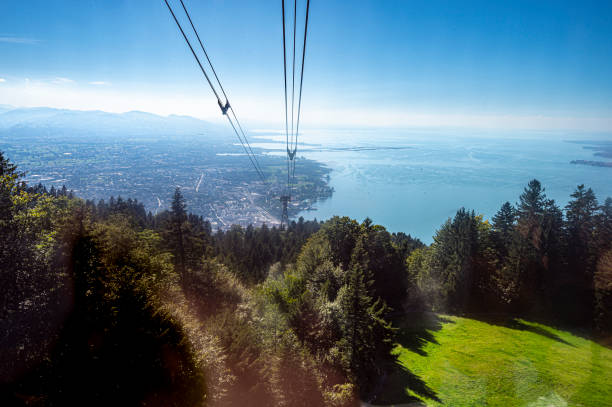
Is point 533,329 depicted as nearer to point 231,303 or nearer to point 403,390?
point 403,390

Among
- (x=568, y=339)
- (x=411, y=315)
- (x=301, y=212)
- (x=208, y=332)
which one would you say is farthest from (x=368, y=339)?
(x=301, y=212)

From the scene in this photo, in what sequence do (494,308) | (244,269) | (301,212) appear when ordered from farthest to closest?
(301,212)
(244,269)
(494,308)

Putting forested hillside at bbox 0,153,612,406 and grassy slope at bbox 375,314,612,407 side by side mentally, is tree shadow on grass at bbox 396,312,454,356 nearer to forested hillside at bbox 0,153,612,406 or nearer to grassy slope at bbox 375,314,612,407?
grassy slope at bbox 375,314,612,407

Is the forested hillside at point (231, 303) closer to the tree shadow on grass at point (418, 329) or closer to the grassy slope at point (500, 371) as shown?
the tree shadow on grass at point (418, 329)

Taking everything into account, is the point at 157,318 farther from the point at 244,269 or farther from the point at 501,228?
the point at 501,228

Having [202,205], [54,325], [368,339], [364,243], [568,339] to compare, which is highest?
[54,325]

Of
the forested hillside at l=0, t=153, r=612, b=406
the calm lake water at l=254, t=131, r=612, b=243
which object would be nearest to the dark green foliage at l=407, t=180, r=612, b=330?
the forested hillside at l=0, t=153, r=612, b=406

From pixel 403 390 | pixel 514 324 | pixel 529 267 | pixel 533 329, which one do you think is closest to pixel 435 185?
pixel 529 267
